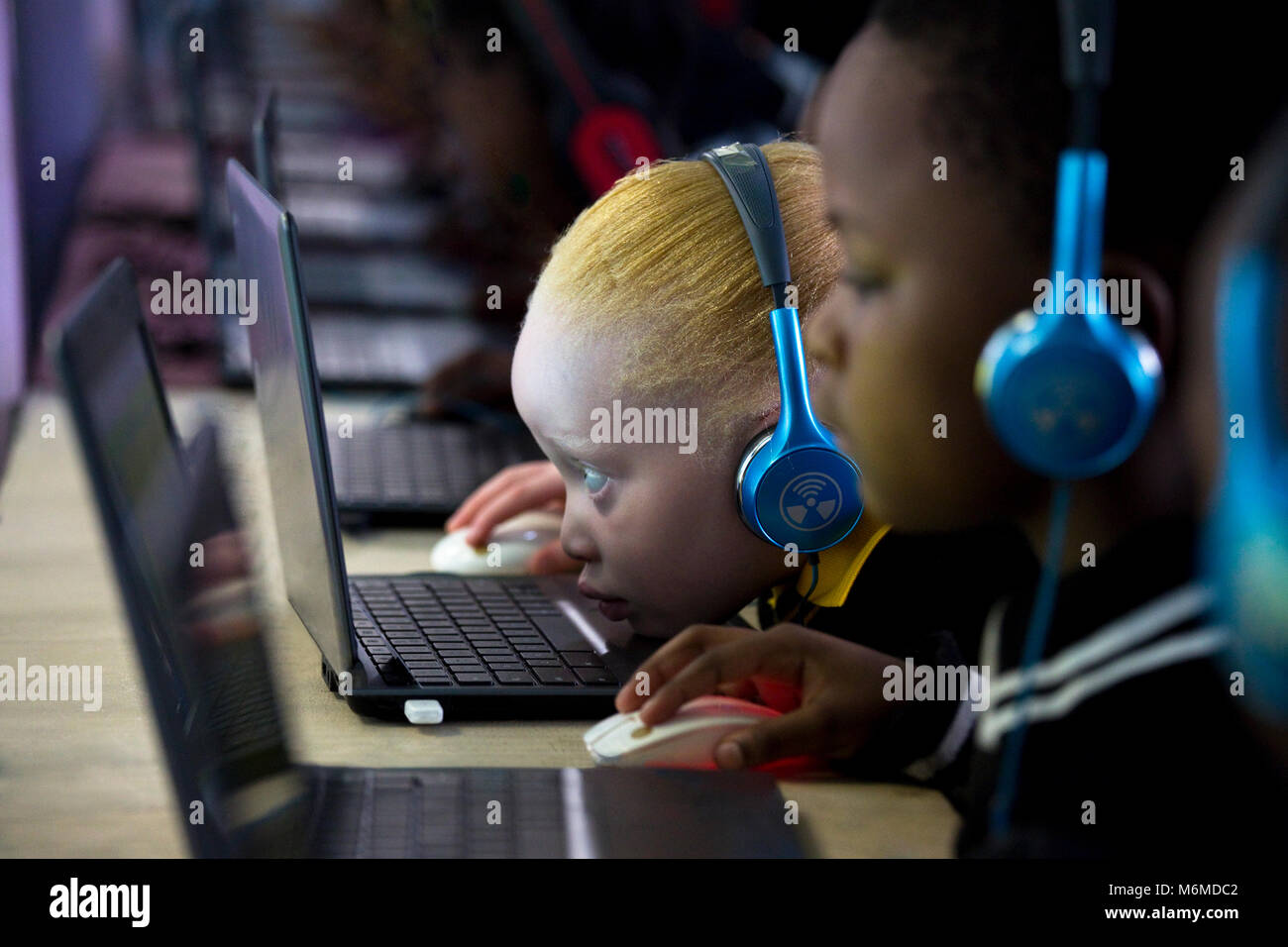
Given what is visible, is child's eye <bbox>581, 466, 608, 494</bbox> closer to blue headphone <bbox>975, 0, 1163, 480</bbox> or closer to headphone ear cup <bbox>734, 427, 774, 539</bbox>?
headphone ear cup <bbox>734, 427, 774, 539</bbox>

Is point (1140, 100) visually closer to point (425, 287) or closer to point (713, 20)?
point (713, 20)

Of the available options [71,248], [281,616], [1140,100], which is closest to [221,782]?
[281,616]

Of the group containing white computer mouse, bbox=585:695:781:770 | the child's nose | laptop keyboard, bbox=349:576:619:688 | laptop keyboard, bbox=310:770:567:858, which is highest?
the child's nose

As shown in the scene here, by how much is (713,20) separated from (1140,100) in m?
1.14

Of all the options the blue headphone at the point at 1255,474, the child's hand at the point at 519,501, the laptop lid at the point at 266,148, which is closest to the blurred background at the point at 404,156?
the laptop lid at the point at 266,148

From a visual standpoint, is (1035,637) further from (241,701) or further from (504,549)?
(504,549)

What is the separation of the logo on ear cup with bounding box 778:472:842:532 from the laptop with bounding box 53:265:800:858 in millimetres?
127

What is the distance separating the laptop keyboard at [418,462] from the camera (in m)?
1.07

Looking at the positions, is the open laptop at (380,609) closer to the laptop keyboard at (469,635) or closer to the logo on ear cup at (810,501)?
the laptop keyboard at (469,635)

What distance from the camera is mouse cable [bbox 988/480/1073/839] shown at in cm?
54

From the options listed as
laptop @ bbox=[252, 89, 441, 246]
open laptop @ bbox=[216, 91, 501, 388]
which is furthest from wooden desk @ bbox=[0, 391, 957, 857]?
laptop @ bbox=[252, 89, 441, 246]

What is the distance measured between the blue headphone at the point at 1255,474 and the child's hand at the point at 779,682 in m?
0.20

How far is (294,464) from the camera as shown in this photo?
0.74m

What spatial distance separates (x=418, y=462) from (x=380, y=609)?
36cm
